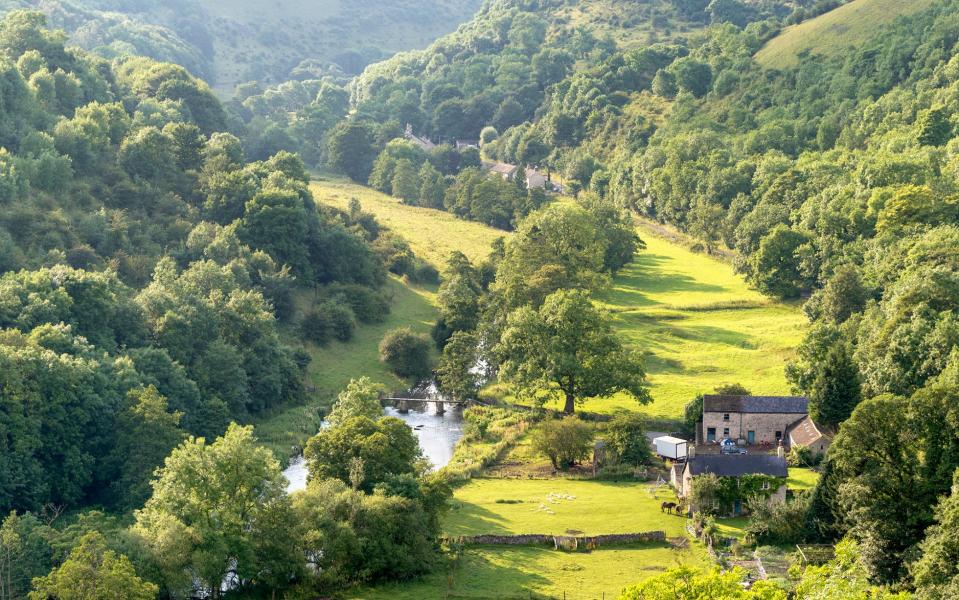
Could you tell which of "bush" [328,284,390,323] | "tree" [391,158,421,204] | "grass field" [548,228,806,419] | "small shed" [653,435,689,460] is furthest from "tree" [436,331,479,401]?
"tree" [391,158,421,204]

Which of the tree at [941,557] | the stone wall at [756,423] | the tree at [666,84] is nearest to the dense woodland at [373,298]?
the tree at [941,557]

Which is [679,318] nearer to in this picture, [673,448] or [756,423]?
[756,423]

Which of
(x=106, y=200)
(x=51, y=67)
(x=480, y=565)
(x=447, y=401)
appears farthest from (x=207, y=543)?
(x=51, y=67)

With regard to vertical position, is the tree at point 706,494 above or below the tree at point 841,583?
below

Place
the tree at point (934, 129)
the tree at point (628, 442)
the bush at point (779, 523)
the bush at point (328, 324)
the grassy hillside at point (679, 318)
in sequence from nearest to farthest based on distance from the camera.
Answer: the bush at point (779, 523) < the tree at point (628, 442) < the grassy hillside at point (679, 318) < the bush at point (328, 324) < the tree at point (934, 129)

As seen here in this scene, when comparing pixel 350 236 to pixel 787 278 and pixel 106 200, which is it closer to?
pixel 106 200

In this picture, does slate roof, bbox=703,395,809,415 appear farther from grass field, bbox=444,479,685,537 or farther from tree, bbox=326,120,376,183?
tree, bbox=326,120,376,183

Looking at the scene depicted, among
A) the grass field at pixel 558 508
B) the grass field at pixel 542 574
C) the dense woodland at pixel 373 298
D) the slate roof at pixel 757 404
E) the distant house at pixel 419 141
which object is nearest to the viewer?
the grass field at pixel 542 574

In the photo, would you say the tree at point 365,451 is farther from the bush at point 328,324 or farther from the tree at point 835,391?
the bush at point 328,324
